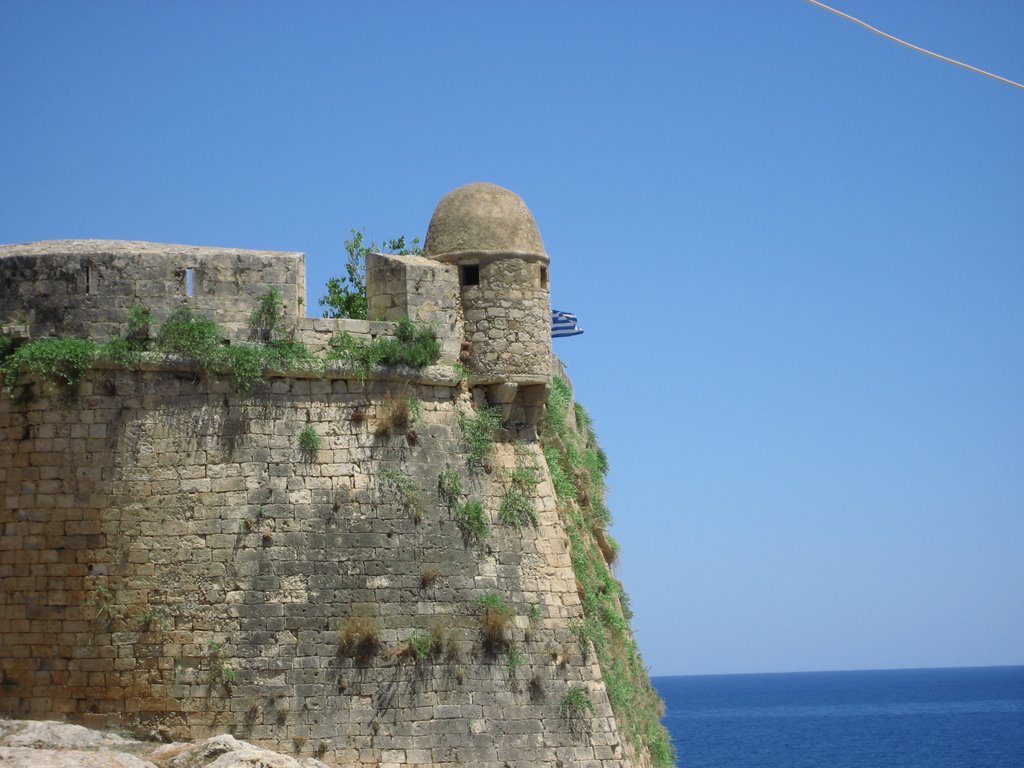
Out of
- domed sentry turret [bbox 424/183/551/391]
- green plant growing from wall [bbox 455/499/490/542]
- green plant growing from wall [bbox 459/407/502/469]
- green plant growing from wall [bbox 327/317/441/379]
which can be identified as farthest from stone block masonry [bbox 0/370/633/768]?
domed sentry turret [bbox 424/183/551/391]

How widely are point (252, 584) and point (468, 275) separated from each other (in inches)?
197

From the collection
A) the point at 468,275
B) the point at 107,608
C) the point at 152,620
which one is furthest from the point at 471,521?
the point at 107,608

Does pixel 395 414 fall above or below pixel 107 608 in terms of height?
above

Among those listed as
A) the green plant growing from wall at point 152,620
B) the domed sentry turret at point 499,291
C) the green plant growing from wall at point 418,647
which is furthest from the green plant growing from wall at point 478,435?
the green plant growing from wall at point 152,620

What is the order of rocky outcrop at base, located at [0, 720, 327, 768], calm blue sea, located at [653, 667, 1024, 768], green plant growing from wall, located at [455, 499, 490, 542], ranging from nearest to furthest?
rocky outcrop at base, located at [0, 720, 327, 768] < green plant growing from wall, located at [455, 499, 490, 542] < calm blue sea, located at [653, 667, 1024, 768]

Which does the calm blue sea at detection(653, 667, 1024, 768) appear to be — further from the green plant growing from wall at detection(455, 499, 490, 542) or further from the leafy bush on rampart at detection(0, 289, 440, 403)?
the leafy bush on rampart at detection(0, 289, 440, 403)

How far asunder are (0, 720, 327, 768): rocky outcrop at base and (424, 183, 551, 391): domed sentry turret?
18.2 feet

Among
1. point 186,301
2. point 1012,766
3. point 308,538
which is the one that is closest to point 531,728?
point 308,538

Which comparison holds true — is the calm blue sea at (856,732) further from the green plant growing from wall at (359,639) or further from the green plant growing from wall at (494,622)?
the green plant growing from wall at (359,639)

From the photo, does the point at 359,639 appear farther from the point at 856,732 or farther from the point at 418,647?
the point at 856,732

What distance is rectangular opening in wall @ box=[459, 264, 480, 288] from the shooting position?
1997cm

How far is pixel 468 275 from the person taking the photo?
20016 mm

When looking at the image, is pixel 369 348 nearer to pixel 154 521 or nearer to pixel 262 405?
pixel 262 405

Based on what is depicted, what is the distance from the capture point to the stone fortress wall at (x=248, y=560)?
17438mm
